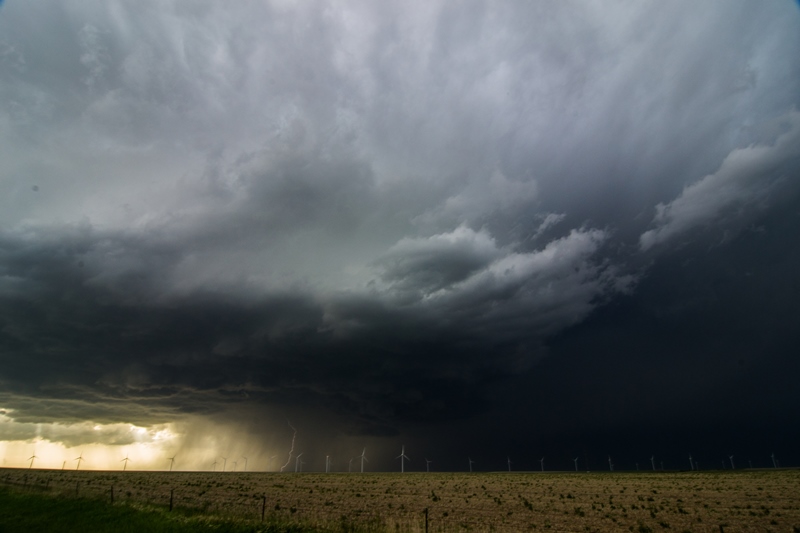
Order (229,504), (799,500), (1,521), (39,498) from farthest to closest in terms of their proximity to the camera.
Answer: (799,500), (229,504), (39,498), (1,521)

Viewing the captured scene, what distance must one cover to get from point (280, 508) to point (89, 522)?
2110 centimetres

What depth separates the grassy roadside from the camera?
3003 cm

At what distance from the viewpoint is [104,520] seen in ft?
111

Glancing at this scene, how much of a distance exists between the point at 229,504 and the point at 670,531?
46.6 metres

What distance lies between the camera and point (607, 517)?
44.7 meters

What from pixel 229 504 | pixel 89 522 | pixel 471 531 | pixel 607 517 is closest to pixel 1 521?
pixel 89 522

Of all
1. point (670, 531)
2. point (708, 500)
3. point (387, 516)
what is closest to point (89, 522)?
point (387, 516)

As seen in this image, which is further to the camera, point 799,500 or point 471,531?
point 799,500

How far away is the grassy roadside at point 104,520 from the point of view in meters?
30.0

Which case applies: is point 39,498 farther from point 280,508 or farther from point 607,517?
point 607,517

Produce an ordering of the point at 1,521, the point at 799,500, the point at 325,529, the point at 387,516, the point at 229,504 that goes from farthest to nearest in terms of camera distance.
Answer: the point at 799,500, the point at 229,504, the point at 387,516, the point at 1,521, the point at 325,529

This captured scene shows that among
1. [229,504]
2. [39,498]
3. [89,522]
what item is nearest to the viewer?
[89,522]

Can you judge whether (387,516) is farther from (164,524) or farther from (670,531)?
(670,531)

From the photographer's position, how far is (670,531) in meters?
37.5
